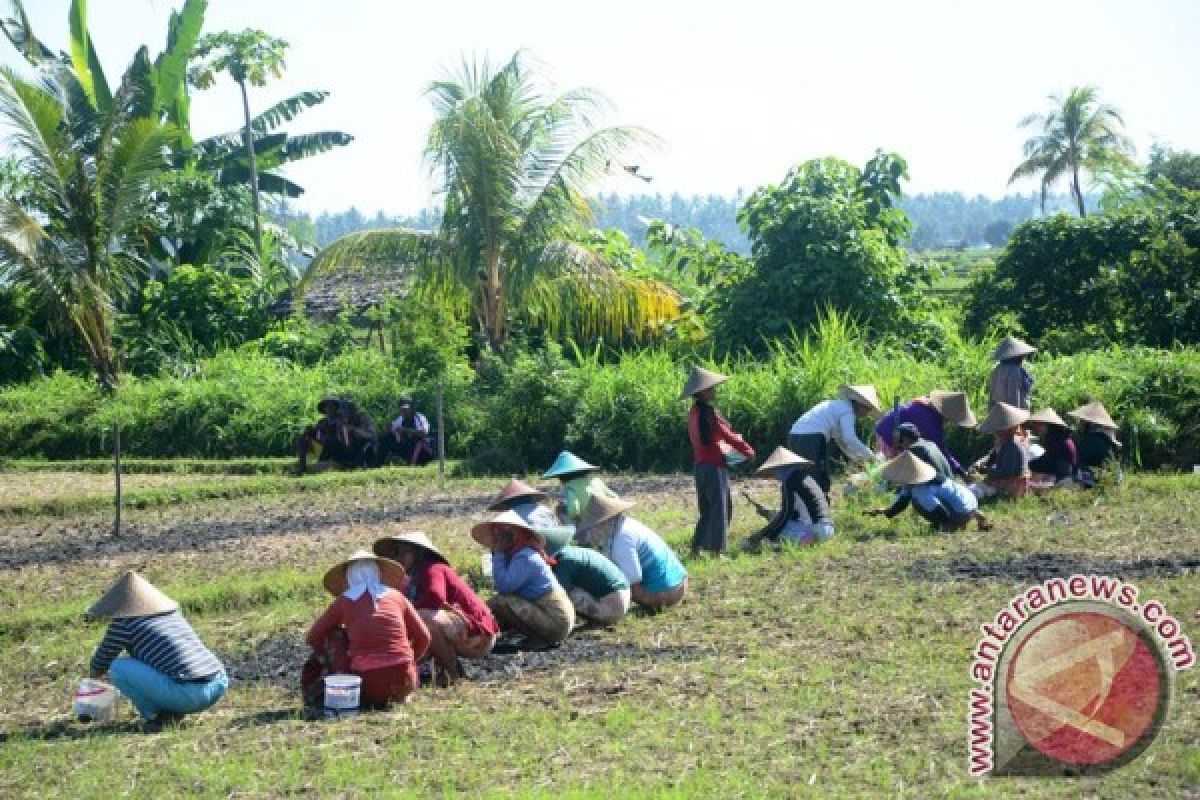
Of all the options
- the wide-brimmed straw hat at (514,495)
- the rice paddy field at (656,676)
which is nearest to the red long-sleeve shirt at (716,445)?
the rice paddy field at (656,676)

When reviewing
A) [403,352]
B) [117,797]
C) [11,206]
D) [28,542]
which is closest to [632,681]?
[117,797]

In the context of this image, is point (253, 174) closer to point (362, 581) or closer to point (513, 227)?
point (513, 227)

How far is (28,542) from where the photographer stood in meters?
17.5

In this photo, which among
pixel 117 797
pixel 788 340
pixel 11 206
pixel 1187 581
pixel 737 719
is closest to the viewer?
pixel 117 797

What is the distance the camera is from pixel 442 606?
10.3 m

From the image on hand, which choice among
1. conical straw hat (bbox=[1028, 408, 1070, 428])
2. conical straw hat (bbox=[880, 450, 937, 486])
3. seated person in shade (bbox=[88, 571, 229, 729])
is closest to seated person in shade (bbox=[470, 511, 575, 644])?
seated person in shade (bbox=[88, 571, 229, 729])

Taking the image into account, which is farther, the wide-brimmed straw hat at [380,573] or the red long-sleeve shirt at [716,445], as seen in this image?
the red long-sleeve shirt at [716,445]

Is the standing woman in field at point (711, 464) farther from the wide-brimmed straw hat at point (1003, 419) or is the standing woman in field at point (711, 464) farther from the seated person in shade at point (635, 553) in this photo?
the wide-brimmed straw hat at point (1003, 419)

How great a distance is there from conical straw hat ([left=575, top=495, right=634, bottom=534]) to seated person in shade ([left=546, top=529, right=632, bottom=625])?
0.75ft

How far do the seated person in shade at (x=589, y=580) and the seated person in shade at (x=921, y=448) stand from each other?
386cm

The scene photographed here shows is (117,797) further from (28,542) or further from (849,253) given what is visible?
(849,253)

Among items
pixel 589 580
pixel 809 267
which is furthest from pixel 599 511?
pixel 809 267

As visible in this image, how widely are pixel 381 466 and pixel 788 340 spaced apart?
6333mm

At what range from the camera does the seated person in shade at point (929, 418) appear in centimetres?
1597
